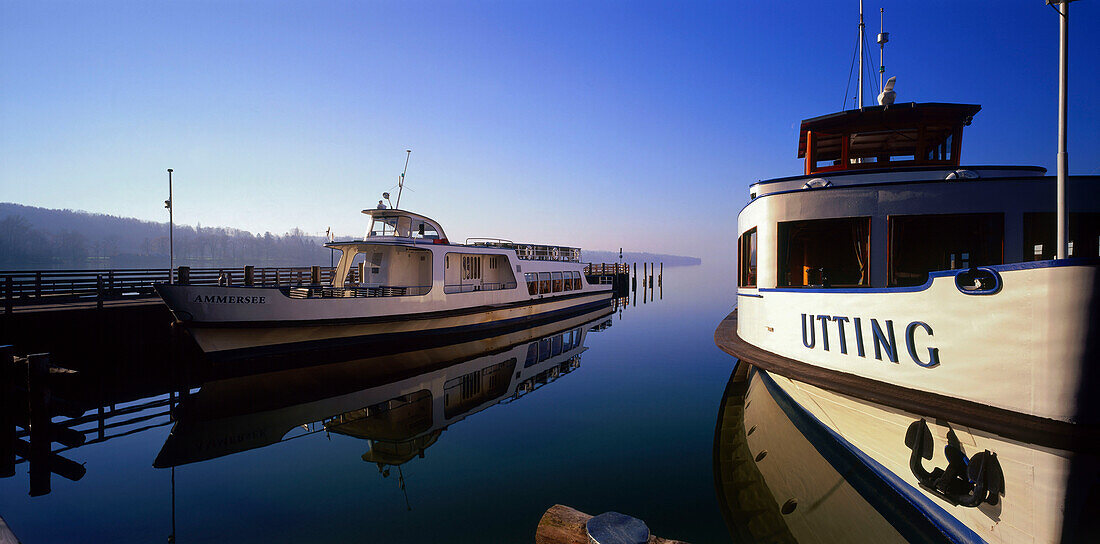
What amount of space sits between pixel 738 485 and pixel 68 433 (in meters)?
11.1

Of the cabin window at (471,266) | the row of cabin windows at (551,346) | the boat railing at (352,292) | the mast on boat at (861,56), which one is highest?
the mast on boat at (861,56)

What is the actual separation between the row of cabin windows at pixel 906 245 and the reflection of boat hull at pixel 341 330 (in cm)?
1211

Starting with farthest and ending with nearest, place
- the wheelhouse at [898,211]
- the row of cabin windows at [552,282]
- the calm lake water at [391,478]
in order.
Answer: the row of cabin windows at [552,282]
the wheelhouse at [898,211]
the calm lake water at [391,478]

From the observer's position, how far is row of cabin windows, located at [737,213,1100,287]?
611cm

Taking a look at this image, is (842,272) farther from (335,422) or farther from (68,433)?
(68,433)

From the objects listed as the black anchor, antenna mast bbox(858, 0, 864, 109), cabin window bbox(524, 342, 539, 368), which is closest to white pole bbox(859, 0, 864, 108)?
antenna mast bbox(858, 0, 864, 109)

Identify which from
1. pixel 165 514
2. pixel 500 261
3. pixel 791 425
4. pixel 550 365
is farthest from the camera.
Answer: pixel 500 261

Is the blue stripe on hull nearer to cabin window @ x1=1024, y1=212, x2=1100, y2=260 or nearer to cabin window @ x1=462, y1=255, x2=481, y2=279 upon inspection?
cabin window @ x1=1024, y1=212, x2=1100, y2=260

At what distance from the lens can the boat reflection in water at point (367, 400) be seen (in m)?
8.17

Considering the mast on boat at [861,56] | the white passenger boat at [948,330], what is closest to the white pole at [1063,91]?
the white passenger boat at [948,330]

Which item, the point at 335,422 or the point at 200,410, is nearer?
the point at 335,422

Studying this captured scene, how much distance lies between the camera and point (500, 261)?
2209cm

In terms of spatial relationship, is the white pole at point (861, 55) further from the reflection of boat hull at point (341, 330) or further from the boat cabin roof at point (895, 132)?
the reflection of boat hull at point (341, 330)

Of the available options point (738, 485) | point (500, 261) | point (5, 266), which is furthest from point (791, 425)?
point (5, 266)
